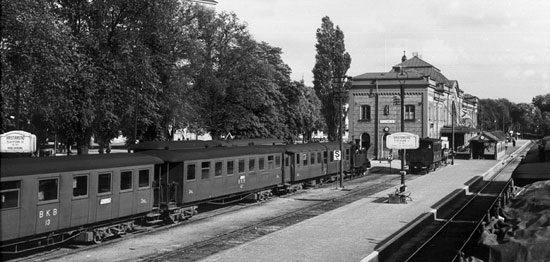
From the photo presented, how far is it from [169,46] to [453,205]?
22.1 metres

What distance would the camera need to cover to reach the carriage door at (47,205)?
14.7m

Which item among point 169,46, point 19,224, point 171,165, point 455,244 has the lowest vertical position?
point 455,244

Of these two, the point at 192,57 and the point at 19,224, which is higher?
the point at 192,57

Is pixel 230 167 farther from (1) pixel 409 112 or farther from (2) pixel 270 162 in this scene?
(1) pixel 409 112

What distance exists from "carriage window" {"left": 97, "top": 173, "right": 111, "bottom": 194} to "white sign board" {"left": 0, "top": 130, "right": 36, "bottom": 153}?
4.14 meters

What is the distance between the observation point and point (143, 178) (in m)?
19.0

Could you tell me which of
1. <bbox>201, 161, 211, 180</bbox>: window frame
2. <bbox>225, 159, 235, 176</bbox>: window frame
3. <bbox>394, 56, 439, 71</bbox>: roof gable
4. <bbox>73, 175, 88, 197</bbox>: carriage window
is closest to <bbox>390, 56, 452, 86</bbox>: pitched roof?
<bbox>394, 56, 439, 71</bbox>: roof gable

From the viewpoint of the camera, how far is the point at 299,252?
52.4ft

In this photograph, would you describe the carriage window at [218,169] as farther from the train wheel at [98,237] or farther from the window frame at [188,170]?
the train wheel at [98,237]

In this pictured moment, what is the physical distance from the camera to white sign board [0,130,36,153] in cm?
1887

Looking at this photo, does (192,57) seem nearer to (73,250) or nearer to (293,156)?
(293,156)

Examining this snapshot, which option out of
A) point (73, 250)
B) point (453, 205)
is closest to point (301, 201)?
point (453, 205)

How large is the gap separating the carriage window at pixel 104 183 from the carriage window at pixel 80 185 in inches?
22.2

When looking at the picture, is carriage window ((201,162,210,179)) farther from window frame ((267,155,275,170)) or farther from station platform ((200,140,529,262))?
window frame ((267,155,275,170))
